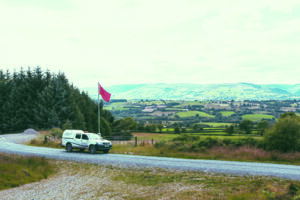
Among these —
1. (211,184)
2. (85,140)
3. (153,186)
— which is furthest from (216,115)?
(153,186)

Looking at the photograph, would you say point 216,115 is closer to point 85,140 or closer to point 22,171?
point 85,140

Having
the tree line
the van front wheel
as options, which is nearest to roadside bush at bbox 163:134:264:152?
the van front wheel

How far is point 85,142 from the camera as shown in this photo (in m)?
26.9

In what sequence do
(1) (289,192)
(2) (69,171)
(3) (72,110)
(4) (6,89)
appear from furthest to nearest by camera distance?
(4) (6,89) < (3) (72,110) < (2) (69,171) < (1) (289,192)

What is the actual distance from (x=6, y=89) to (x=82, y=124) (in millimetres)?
20659

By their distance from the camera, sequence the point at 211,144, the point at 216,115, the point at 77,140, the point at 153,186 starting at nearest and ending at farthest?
the point at 153,186
the point at 211,144
the point at 77,140
the point at 216,115

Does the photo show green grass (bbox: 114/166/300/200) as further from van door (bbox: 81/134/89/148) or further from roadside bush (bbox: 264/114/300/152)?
van door (bbox: 81/134/89/148)

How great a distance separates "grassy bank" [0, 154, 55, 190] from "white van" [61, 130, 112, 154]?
6387 millimetres

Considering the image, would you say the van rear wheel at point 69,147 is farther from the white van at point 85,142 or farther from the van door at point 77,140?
the van door at point 77,140

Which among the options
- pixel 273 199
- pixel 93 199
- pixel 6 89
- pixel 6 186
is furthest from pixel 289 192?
pixel 6 89

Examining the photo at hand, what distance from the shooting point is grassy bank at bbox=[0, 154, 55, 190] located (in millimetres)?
15359

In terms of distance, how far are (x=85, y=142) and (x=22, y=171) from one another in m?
10.1

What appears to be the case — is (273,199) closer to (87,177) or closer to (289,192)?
(289,192)

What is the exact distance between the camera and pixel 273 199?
412 inches
